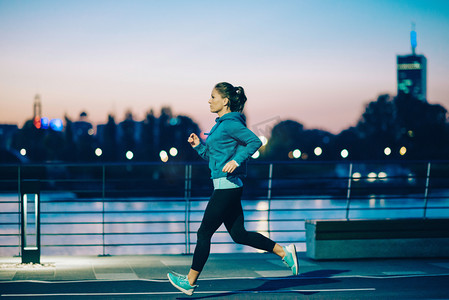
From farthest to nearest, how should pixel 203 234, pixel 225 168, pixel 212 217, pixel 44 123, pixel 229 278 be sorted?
pixel 44 123 → pixel 229 278 → pixel 203 234 → pixel 212 217 → pixel 225 168

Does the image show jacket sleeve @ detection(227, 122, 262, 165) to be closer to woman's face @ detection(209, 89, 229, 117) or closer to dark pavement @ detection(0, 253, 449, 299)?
woman's face @ detection(209, 89, 229, 117)

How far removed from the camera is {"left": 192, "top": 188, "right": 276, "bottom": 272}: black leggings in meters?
6.19

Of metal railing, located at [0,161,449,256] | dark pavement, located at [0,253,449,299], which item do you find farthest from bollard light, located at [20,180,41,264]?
metal railing, located at [0,161,449,256]

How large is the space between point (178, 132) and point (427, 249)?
96.8m

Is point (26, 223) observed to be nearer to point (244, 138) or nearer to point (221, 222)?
point (221, 222)

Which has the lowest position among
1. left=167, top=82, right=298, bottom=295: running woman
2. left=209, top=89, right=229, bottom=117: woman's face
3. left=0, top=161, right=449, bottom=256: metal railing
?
left=0, top=161, right=449, bottom=256: metal railing

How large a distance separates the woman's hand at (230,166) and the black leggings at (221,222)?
30cm

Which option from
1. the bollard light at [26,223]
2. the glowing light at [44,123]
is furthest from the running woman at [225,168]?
the glowing light at [44,123]

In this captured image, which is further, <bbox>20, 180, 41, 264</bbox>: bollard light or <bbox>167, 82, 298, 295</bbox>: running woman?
<bbox>20, 180, 41, 264</bbox>: bollard light

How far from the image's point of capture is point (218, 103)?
21.0ft

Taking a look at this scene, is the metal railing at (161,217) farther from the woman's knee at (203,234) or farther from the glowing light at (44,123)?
the glowing light at (44,123)

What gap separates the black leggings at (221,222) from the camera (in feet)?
20.3

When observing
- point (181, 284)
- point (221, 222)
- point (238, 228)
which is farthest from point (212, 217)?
point (181, 284)

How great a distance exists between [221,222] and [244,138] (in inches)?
31.9
